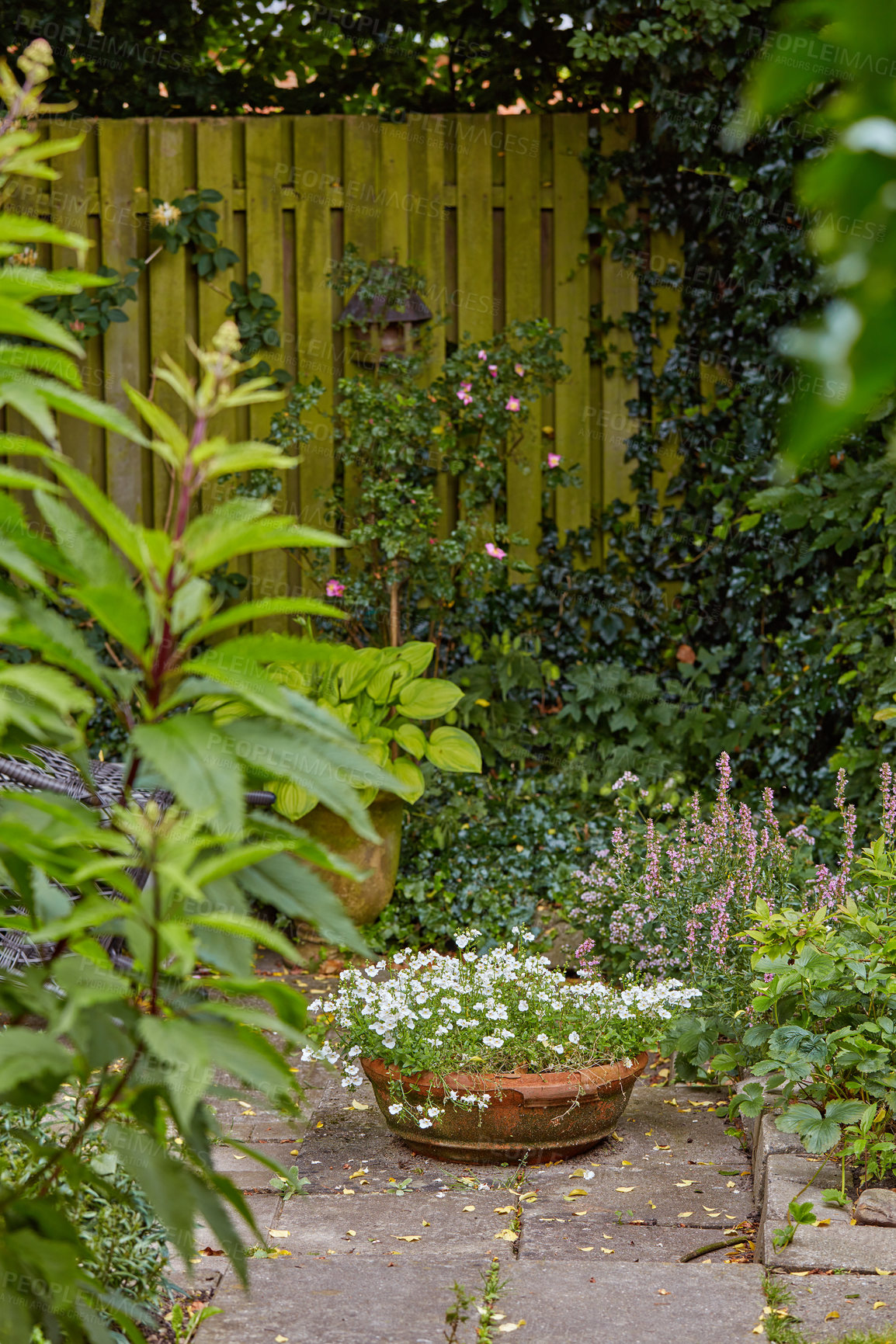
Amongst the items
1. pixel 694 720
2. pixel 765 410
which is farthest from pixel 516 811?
pixel 765 410

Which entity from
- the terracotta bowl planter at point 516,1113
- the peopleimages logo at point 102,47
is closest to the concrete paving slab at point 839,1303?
the terracotta bowl planter at point 516,1113

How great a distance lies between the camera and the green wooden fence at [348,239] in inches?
201

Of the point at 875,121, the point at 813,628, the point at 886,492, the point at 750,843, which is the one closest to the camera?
the point at 875,121

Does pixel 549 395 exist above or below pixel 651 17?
below

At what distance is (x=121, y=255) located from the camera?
5.22m

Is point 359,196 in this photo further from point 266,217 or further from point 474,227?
point 474,227

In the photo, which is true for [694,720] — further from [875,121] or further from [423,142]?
[875,121]

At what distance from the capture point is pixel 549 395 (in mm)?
5215

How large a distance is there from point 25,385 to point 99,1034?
507 mm

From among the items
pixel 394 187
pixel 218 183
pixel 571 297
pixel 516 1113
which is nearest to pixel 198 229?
pixel 218 183

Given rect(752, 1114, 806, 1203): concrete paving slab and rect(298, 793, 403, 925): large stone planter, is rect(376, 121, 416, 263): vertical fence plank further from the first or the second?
rect(752, 1114, 806, 1203): concrete paving slab

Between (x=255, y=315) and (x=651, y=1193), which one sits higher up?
(x=255, y=315)

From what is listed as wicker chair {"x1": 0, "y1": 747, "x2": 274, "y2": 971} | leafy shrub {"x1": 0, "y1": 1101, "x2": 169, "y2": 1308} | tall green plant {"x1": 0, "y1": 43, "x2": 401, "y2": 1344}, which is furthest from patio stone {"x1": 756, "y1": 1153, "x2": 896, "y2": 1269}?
tall green plant {"x1": 0, "y1": 43, "x2": 401, "y2": 1344}

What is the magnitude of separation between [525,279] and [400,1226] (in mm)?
3828
